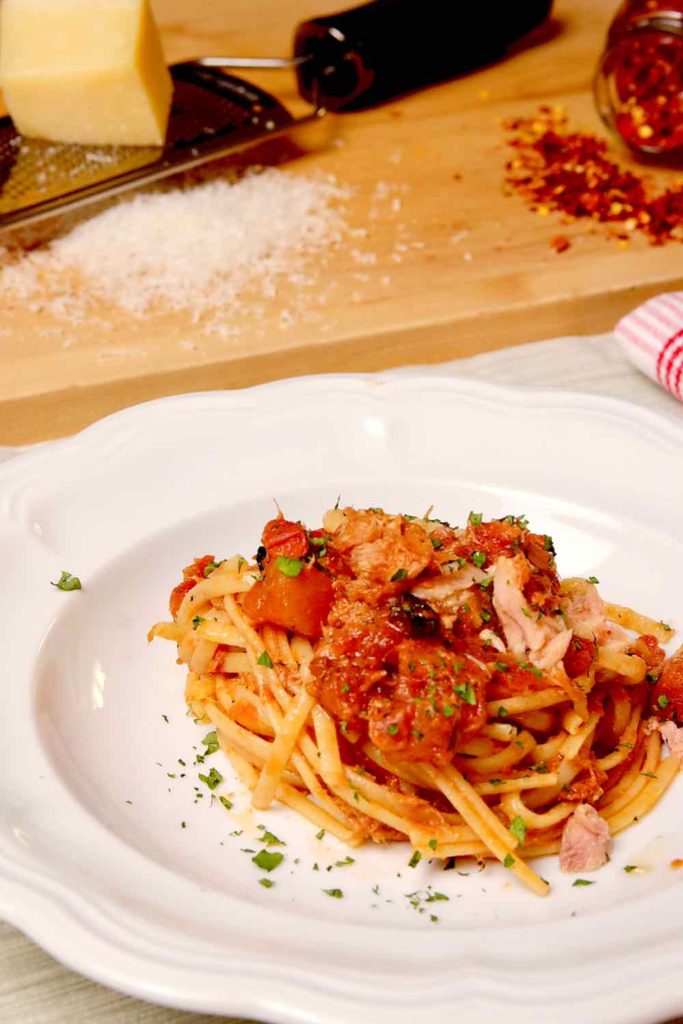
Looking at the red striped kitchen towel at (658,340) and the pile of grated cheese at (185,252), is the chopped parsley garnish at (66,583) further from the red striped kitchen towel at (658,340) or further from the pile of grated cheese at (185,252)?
the red striped kitchen towel at (658,340)

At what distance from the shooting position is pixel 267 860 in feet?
9.25

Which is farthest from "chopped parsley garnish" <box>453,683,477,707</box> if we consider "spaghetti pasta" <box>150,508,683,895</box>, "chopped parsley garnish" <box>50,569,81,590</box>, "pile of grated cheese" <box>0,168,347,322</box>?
"pile of grated cheese" <box>0,168,347,322</box>

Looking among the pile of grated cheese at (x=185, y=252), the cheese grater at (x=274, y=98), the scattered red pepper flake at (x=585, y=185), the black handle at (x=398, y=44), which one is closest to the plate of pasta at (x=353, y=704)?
the pile of grated cheese at (x=185, y=252)

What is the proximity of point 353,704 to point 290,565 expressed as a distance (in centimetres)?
39

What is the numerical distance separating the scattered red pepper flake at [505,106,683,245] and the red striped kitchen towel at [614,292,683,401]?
3.61ft

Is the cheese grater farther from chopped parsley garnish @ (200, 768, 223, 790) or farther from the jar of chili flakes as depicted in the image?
chopped parsley garnish @ (200, 768, 223, 790)

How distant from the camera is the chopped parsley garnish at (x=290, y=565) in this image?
298cm

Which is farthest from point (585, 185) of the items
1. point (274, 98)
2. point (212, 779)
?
point (212, 779)

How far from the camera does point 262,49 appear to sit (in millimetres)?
7438

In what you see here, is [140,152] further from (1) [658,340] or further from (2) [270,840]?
(2) [270,840]

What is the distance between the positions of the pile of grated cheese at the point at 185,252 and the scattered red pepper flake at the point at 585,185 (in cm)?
104

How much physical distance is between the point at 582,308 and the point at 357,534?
2690 millimetres

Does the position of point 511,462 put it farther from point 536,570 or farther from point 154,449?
point 154,449

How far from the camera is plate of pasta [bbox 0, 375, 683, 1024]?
7.58 feet
